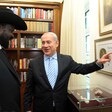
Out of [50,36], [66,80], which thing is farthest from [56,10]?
[66,80]

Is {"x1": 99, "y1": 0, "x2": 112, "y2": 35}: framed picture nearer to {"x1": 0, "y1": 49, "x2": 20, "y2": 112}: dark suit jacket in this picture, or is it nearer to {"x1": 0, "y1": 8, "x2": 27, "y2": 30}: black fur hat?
{"x1": 0, "y1": 8, "x2": 27, "y2": 30}: black fur hat

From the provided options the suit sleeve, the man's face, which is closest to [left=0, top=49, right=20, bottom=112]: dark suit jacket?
the man's face

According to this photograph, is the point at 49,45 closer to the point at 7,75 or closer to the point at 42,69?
the point at 42,69

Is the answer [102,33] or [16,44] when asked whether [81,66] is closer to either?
Result: [102,33]

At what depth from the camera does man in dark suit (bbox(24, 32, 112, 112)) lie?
6.43 feet

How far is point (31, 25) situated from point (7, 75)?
102 inches

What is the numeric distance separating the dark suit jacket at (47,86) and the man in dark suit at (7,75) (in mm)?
646

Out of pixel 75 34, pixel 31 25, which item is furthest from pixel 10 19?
pixel 31 25

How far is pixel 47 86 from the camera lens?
1.96 metres

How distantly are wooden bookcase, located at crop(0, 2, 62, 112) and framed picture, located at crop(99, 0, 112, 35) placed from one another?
1.65 metres

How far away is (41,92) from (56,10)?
7.27 feet

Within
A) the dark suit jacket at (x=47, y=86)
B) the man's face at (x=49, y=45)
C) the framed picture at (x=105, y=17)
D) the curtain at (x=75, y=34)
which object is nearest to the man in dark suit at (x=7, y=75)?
the dark suit jacket at (x=47, y=86)

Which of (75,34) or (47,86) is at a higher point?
(75,34)

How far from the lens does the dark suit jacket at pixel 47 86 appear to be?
196cm
